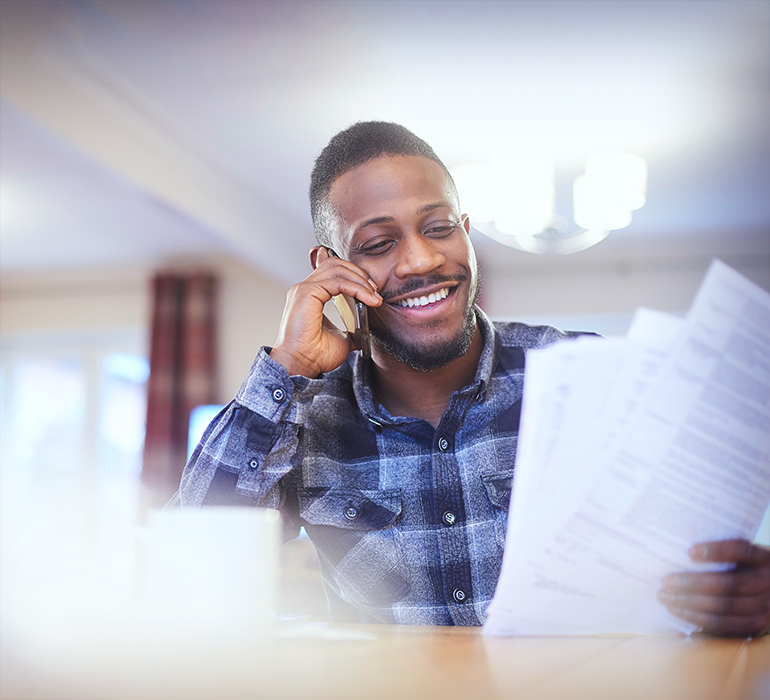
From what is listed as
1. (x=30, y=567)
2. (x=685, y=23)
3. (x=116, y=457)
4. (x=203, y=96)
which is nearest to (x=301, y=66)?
(x=203, y=96)

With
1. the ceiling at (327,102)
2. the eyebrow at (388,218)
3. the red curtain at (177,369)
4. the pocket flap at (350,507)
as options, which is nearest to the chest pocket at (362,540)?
the pocket flap at (350,507)

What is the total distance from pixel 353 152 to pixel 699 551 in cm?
44

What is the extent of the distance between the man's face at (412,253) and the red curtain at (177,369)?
1.89 metres

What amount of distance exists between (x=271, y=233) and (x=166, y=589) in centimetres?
152

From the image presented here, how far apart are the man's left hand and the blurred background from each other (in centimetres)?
11

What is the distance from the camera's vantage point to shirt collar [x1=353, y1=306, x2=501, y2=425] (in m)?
0.58

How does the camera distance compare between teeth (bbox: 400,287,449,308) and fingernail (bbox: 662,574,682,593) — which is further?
teeth (bbox: 400,287,449,308)

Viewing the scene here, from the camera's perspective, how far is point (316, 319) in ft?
1.76

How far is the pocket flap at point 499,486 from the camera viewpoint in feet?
1.81

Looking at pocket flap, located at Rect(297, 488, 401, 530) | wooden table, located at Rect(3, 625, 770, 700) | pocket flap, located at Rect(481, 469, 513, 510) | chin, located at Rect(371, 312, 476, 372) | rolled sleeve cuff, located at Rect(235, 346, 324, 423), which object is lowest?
wooden table, located at Rect(3, 625, 770, 700)

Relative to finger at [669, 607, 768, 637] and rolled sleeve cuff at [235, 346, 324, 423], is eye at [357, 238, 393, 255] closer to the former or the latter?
rolled sleeve cuff at [235, 346, 324, 423]

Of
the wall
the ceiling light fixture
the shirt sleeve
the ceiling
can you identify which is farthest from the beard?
the wall

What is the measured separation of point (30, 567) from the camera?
304mm

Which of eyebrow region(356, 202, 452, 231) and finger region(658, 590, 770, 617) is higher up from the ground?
eyebrow region(356, 202, 452, 231)
